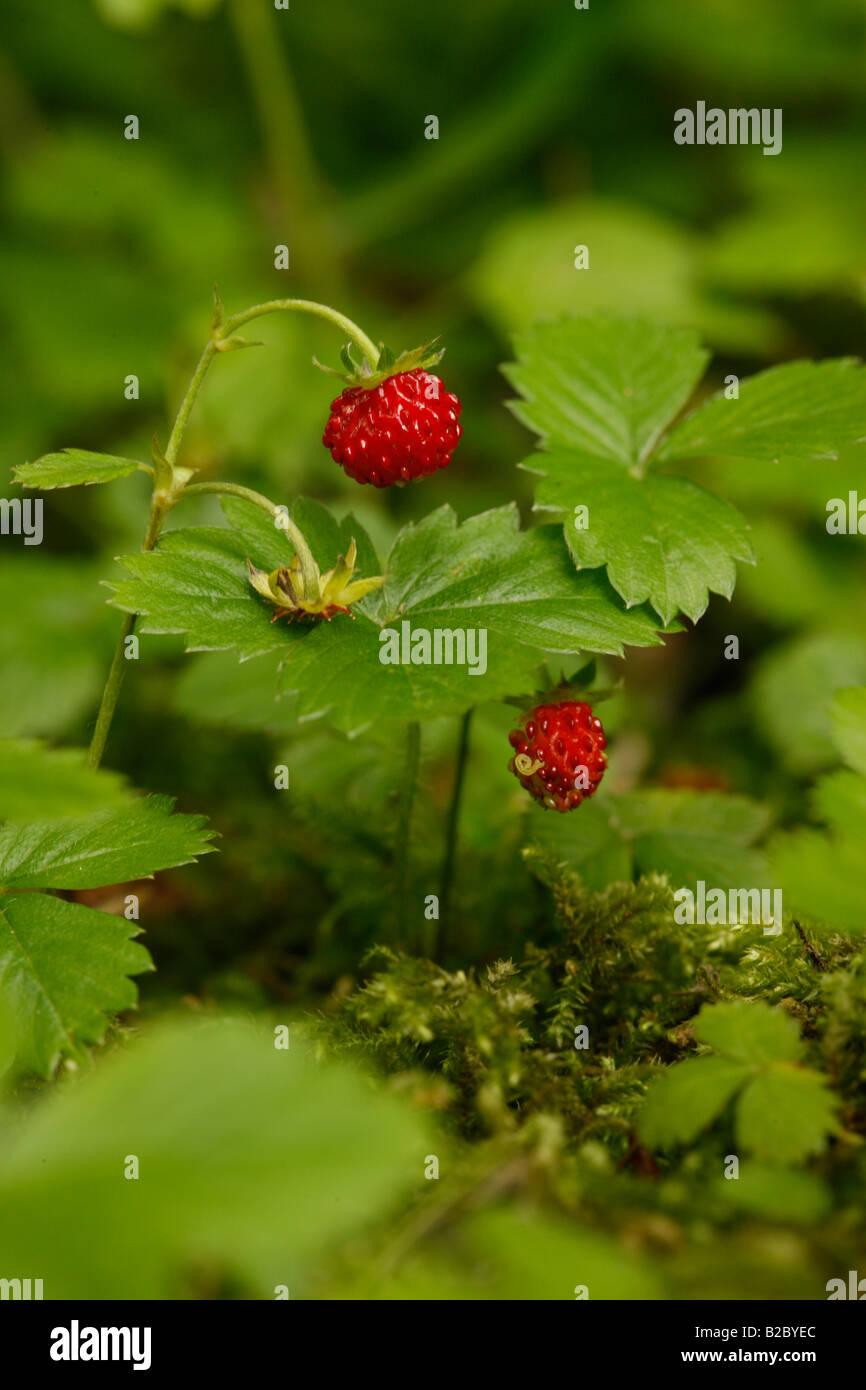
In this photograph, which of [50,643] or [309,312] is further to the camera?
[50,643]

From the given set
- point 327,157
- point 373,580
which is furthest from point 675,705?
point 327,157

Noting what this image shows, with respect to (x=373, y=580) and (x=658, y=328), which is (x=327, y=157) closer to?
(x=658, y=328)

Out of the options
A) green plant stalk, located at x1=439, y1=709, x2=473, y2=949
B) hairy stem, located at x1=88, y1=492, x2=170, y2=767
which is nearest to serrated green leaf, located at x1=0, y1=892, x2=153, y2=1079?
hairy stem, located at x1=88, y1=492, x2=170, y2=767

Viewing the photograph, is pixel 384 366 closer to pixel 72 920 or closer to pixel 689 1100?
pixel 72 920

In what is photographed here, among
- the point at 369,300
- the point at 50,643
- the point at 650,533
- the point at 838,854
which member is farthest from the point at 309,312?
the point at 369,300

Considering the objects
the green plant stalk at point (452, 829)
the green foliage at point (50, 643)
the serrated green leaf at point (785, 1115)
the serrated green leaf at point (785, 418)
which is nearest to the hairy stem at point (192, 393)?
the green plant stalk at point (452, 829)

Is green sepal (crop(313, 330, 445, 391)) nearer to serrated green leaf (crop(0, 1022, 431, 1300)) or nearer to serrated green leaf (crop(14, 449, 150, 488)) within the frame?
serrated green leaf (crop(14, 449, 150, 488))
